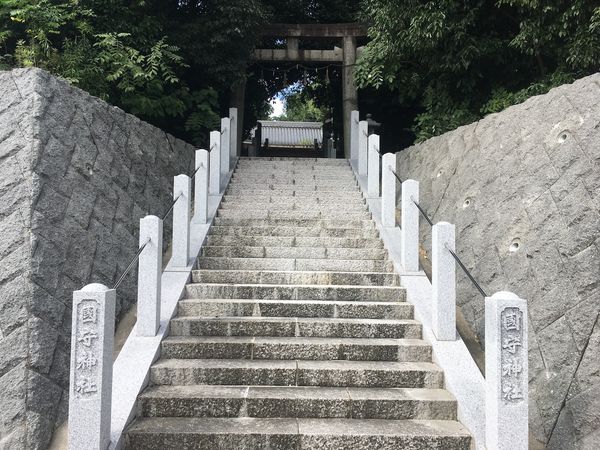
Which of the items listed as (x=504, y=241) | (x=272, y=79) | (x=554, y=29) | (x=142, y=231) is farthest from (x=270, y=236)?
(x=272, y=79)

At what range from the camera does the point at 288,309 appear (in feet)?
15.1

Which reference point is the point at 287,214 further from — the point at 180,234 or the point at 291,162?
the point at 291,162

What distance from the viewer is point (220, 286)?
487 cm

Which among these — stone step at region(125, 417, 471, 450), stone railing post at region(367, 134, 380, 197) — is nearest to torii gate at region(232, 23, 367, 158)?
stone railing post at region(367, 134, 380, 197)

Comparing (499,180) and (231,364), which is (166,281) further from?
(499,180)

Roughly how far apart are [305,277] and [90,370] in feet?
8.75

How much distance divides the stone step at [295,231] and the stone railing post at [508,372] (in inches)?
127

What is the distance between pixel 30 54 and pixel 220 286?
184 inches

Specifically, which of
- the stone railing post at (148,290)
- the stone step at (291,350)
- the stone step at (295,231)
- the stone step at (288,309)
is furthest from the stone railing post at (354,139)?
the stone railing post at (148,290)

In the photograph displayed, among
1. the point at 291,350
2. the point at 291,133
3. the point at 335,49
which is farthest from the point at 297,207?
the point at 291,133

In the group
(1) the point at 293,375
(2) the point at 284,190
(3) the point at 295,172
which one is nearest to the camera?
(1) the point at 293,375

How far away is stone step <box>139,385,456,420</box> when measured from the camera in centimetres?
351

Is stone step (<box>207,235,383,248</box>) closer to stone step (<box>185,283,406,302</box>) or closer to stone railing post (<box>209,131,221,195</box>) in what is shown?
stone step (<box>185,283,406,302</box>)

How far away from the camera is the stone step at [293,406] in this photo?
3506 mm
